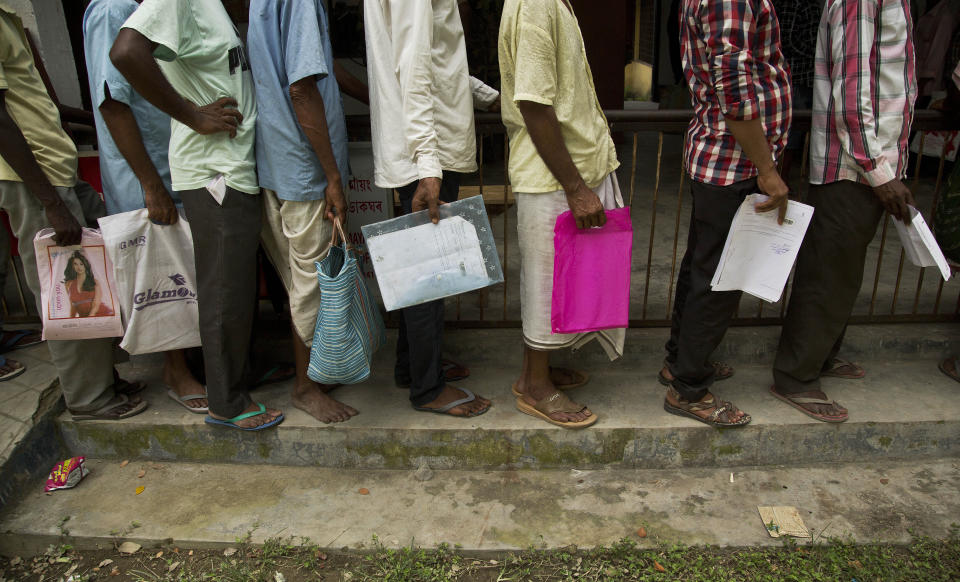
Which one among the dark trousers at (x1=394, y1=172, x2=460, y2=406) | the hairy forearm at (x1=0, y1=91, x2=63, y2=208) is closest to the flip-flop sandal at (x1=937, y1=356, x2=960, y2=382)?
the dark trousers at (x1=394, y1=172, x2=460, y2=406)

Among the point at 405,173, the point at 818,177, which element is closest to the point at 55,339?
the point at 405,173

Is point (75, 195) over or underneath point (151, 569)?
over

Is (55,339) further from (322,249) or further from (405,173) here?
(405,173)

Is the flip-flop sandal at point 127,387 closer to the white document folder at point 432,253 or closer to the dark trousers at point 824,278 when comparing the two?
the white document folder at point 432,253

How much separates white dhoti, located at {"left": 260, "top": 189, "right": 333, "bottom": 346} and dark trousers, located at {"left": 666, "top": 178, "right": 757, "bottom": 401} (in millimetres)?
1527

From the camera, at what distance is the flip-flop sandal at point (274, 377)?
315cm

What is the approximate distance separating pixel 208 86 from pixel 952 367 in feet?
11.8

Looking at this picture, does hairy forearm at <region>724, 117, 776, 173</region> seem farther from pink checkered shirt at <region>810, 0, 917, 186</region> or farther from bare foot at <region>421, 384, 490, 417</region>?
bare foot at <region>421, 384, 490, 417</region>

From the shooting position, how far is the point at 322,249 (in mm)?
2676

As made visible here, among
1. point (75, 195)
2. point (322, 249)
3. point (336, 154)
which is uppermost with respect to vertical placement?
point (336, 154)

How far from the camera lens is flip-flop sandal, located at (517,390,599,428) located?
279cm

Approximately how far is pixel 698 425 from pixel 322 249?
1.76 metres

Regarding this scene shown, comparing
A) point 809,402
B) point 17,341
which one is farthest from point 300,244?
point 809,402

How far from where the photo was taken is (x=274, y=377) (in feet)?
10.5
